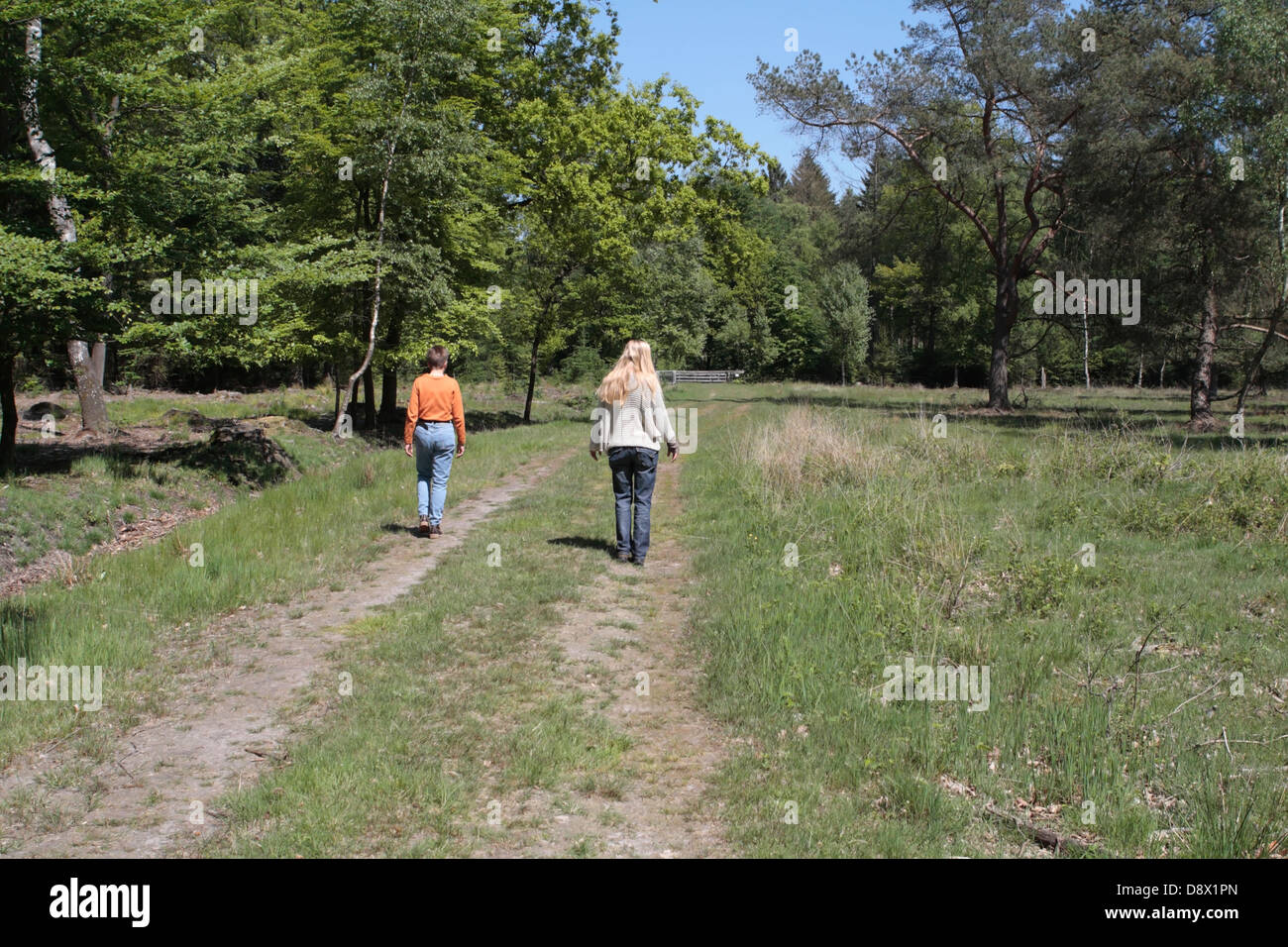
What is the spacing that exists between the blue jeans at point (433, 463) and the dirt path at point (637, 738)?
8.74 ft

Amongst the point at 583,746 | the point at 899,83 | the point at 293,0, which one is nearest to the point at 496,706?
the point at 583,746

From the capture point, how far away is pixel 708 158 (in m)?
31.8

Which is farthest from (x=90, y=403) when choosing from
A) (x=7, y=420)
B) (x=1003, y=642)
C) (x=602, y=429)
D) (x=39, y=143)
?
(x=1003, y=642)

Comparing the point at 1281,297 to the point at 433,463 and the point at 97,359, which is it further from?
the point at 97,359

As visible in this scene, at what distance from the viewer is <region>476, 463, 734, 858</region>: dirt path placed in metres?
4.04

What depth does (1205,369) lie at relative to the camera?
86.0 feet

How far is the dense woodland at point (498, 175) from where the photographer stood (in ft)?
41.8

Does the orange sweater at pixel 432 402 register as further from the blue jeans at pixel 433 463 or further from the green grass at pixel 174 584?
the green grass at pixel 174 584

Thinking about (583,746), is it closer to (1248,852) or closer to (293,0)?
(1248,852)

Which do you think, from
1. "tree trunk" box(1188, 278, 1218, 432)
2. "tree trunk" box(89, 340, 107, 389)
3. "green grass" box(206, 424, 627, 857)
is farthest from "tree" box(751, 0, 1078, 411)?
"green grass" box(206, 424, 627, 857)

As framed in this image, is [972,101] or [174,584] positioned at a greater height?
[972,101]

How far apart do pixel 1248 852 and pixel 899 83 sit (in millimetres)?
32440

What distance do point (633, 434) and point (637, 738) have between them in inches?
179

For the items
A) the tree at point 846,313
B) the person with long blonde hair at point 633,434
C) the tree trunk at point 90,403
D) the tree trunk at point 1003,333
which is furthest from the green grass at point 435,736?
the tree at point 846,313
